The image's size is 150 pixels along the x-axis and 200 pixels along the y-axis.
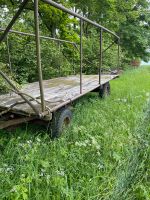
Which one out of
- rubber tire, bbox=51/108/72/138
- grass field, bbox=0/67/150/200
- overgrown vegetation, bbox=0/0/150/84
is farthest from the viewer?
overgrown vegetation, bbox=0/0/150/84

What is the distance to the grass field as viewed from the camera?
2.19 meters

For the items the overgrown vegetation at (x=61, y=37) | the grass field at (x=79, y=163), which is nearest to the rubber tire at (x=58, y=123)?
the grass field at (x=79, y=163)

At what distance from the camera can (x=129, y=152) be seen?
2939mm

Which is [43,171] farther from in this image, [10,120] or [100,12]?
[100,12]

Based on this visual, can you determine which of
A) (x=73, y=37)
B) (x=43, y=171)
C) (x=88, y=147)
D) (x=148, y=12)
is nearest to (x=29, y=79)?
(x=73, y=37)

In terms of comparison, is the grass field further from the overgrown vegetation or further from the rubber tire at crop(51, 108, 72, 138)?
the overgrown vegetation

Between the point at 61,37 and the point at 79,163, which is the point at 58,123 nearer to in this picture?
the point at 79,163

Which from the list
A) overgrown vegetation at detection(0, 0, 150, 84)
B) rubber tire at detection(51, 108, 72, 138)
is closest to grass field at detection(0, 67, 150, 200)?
rubber tire at detection(51, 108, 72, 138)

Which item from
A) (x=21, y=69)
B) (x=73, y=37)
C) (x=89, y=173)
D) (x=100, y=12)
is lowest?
(x=89, y=173)

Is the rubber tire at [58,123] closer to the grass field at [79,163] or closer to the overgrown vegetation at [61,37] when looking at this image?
the grass field at [79,163]

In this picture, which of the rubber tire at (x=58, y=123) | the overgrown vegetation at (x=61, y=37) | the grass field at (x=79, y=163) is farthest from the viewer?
the overgrown vegetation at (x=61, y=37)

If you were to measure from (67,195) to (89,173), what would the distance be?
43 centimetres

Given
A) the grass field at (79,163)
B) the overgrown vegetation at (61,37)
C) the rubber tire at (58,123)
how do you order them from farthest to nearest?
1. the overgrown vegetation at (61,37)
2. the rubber tire at (58,123)
3. the grass field at (79,163)

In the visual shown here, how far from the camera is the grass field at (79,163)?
2.19 meters
